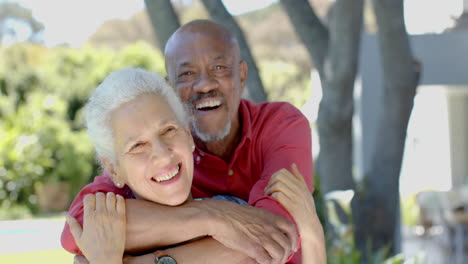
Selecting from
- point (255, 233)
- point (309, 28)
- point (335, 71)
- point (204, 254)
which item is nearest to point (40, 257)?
point (204, 254)

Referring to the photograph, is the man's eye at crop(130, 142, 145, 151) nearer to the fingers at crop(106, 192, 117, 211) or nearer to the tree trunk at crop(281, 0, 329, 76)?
the fingers at crop(106, 192, 117, 211)

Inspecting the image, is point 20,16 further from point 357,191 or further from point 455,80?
point 357,191

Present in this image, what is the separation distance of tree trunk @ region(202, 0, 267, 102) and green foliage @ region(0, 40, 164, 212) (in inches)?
323

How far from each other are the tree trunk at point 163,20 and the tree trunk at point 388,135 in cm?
171

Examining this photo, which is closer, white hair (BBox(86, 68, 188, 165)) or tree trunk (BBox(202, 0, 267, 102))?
white hair (BBox(86, 68, 188, 165))

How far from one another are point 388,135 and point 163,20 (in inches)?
83.6

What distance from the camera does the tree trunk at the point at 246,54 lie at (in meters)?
3.86

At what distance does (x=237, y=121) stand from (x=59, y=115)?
37.2ft

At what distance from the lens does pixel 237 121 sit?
2258 millimetres

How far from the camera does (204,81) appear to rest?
2123mm

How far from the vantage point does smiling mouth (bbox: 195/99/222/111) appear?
213 cm

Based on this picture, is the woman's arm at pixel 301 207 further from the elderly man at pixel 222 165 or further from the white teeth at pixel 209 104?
the white teeth at pixel 209 104

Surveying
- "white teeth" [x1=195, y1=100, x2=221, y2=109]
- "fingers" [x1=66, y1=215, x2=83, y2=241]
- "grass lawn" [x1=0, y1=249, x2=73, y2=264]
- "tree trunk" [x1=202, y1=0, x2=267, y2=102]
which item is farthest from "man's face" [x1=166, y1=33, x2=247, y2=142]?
"tree trunk" [x1=202, y1=0, x2=267, y2=102]

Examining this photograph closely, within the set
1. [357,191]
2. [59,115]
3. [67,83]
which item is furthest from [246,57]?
[67,83]
